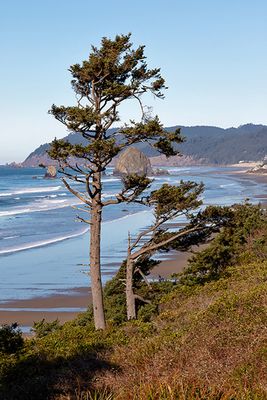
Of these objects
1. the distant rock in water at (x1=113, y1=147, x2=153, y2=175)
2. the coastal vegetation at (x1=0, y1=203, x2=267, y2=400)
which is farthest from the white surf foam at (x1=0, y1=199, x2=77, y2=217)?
the distant rock in water at (x1=113, y1=147, x2=153, y2=175)

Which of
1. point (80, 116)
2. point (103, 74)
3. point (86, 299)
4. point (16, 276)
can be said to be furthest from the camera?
point (16, 276)

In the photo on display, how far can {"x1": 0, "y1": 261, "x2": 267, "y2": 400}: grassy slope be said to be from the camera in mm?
5926

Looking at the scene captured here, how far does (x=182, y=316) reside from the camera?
11398 mm

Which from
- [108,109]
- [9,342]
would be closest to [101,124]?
[108,109]

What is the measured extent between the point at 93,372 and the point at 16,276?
19.6 meters

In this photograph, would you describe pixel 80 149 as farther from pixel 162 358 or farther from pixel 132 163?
pixel 132 163

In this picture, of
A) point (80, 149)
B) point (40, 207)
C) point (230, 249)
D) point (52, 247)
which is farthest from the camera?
point (40, 207)

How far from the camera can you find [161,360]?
7.64 meters

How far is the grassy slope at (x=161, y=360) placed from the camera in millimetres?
5926

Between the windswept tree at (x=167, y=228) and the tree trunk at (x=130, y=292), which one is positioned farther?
the tree trunk at (x=130, y=292)

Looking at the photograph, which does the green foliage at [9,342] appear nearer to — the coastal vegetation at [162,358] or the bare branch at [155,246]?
the coastal vegetation at [162,358]

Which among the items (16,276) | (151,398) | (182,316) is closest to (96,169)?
(182,316)

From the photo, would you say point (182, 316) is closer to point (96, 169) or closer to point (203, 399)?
point (96, 169)

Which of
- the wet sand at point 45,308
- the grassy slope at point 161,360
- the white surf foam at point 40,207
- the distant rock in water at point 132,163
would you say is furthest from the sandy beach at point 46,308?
the distant rock in water at point 132,163
